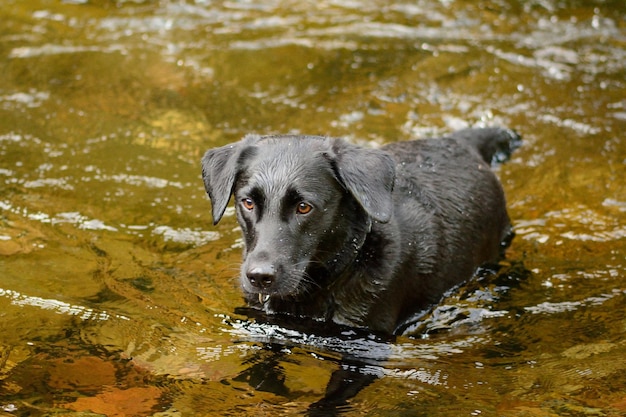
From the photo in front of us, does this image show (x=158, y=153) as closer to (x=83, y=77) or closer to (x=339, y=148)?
(x=83, y=77)

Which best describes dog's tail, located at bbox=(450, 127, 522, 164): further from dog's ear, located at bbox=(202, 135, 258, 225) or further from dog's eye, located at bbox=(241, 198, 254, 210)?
dog's eye, located at bbox=(241, 198, 254, 210)

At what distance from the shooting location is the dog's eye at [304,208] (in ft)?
15.9

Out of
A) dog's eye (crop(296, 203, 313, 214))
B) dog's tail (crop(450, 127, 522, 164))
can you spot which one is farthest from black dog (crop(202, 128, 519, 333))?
dog's tail (crop(450, 127, 522, 164))

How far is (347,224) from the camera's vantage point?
5090 mm

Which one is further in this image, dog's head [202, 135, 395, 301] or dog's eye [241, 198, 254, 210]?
dog's eye [241, 198, 254, 210]

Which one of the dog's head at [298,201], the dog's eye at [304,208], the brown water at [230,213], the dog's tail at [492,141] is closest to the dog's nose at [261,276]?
the dog's head at [298,201]

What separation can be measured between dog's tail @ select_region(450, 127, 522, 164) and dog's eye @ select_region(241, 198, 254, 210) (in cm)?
247

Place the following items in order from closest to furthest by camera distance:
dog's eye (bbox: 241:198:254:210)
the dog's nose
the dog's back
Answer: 1. the dog's nose
2. dog's eye (bbox: 241:198:254:210)
3. the dog's back

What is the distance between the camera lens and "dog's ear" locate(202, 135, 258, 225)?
5078 mm

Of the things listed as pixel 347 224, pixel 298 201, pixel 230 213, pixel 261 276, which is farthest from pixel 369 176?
pixel 230 213

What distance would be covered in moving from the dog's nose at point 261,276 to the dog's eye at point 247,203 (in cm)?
45

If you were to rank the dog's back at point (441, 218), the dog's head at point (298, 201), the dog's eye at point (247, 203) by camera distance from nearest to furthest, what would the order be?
the dog's head at point (298, 201)
the dog's eye at point (247, 203)
the dog's back at point (441, 218)

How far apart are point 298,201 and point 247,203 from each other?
323mm

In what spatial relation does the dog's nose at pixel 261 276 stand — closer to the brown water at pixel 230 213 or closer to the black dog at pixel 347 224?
the black dog at pixel 347 224
